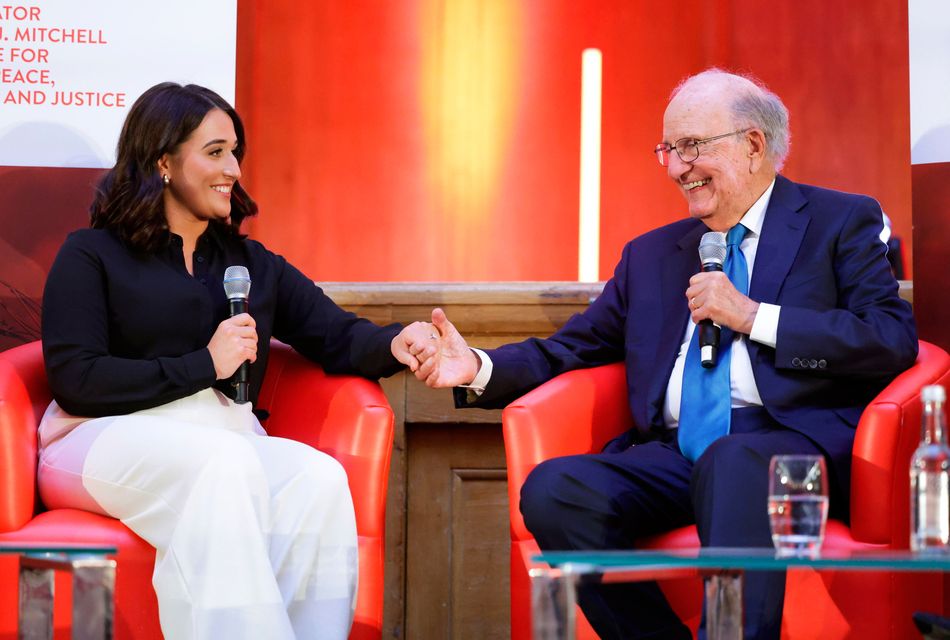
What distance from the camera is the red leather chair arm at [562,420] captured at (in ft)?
8.34

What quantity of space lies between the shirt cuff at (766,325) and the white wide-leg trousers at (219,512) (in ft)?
2.91

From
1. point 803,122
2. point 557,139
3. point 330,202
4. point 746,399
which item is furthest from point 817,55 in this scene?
point 746,399

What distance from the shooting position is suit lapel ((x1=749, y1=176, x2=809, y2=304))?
2.65 meters

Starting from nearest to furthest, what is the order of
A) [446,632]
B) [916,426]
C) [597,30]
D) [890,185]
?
[916,426], [446,632], [890,185], [597,30]

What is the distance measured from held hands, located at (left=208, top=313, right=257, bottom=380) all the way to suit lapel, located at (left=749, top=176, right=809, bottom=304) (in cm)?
107

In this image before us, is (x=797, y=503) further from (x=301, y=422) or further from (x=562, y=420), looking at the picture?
(x=301, y=422)

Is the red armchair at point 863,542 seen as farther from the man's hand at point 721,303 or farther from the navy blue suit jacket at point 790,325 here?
the man's hand at point 721,303

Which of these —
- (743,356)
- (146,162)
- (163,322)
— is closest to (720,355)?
(743,356)

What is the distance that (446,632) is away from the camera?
320cm

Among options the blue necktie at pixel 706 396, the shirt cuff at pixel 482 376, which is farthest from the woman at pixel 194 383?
the blue necktie at pixel 706 396

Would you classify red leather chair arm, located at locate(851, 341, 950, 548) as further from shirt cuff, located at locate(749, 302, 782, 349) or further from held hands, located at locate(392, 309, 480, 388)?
held hands, located at locate(392, 309, 480, 388)

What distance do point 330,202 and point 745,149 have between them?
273 cm

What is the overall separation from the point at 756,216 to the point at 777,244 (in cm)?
12

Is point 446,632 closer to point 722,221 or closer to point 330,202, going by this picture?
point 722,221
